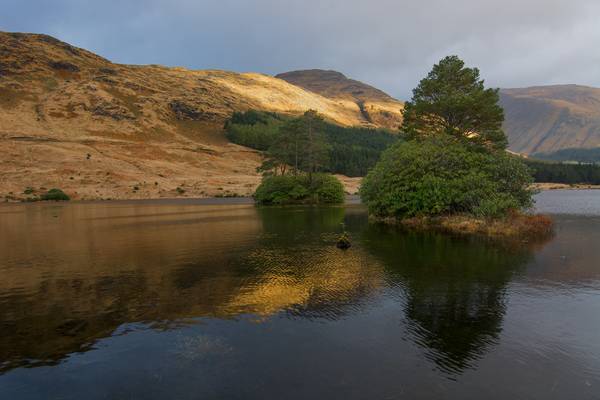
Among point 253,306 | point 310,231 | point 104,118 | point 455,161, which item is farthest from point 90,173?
point 253,306

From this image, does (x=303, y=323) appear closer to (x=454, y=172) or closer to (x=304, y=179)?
(x=454, y=172)

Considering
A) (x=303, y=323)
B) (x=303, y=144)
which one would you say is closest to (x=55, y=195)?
(x=303, y=144)

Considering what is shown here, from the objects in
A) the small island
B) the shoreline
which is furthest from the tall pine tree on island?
the shoreline

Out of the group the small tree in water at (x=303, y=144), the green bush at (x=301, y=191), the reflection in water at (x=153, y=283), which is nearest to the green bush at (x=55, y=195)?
the green bush at (x=301, y=191)

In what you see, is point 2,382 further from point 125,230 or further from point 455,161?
point 455,161

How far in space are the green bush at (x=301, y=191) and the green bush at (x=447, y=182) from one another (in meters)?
40.7

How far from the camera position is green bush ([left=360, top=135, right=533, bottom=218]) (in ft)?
159

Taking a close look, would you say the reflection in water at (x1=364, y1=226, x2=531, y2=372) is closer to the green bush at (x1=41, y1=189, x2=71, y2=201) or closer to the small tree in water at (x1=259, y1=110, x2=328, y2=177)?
the small tree in water at (x1=259, y1=110, x2=328, y2=177)

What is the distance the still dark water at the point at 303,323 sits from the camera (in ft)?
43.5

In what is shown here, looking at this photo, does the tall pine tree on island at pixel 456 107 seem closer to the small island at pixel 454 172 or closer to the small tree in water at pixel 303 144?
the small island at pixel 454 172

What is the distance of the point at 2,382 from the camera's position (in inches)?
537

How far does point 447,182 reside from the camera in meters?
50.4

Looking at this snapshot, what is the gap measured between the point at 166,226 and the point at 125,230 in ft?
17.7

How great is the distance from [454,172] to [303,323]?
130 ft
